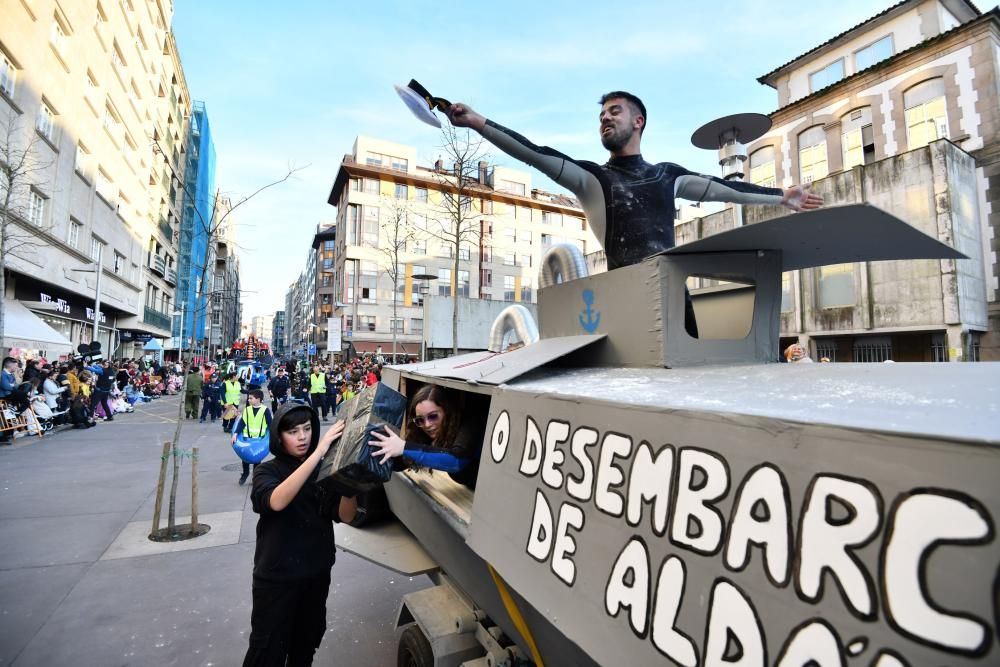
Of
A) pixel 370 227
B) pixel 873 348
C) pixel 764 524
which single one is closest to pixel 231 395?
pixel 764 524

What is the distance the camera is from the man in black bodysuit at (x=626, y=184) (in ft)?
11.6

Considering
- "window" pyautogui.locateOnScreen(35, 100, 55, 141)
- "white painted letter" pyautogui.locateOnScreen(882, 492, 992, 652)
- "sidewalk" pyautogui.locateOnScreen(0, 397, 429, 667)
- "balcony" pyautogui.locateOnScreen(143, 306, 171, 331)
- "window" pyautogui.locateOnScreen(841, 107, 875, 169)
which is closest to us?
"white painted letter" pyautogui.locateOnScreen(882, 492, 992, 652)

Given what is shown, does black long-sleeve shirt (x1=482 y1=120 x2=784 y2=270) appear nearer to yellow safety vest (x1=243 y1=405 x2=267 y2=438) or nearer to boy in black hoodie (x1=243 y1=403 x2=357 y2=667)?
boy in black hoodie (x1=243 y1=403 x2=357 y2=667)

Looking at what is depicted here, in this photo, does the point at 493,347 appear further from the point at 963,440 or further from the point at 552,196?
the point at 552,196

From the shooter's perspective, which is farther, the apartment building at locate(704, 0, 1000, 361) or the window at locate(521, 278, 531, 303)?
the window at locate(521, 278, 531, 303)

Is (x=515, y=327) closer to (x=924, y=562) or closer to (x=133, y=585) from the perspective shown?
(x=133, y=585)

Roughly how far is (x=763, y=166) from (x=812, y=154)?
2161mm

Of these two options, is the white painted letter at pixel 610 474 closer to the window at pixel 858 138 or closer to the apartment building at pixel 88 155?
the apartment building at pixel 88 155

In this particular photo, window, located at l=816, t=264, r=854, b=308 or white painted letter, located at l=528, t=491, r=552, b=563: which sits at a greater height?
window, located at l=816, t=264, r=854, b=308

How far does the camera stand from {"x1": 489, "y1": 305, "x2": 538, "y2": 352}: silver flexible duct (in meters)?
6.11

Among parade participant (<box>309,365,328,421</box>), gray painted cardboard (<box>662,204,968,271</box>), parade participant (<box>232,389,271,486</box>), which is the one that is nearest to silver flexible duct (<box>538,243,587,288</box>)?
gray painted cardboard (<box>662,204,968,271</box>)

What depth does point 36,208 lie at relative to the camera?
18.5 metres

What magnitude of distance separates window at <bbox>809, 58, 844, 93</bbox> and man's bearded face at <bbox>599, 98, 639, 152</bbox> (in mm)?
25582

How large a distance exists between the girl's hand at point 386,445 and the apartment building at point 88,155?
377 inches
